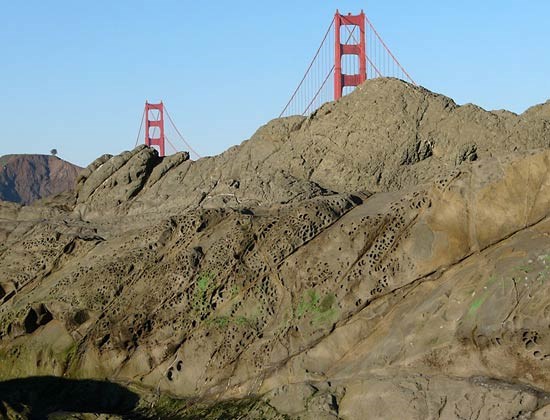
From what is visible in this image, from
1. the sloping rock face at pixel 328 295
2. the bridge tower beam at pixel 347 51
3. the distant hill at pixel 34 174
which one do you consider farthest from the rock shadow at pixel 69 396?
the distant hill at pixel 34 174

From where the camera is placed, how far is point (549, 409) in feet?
28.3

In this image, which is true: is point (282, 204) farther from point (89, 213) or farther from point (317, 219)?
point (89, 213)

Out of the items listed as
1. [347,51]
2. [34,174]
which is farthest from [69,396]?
[34,174]

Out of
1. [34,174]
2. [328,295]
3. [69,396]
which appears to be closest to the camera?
[328,295]

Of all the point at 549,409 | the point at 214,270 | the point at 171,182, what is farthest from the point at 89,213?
the point at 549,409

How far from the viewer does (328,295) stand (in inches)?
456

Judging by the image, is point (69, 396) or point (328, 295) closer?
point (328, 295)

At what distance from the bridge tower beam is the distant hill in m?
81.1

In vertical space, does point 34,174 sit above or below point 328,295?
above

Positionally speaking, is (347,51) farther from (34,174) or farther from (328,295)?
(34,174)

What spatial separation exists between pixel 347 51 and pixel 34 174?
89.2 metres

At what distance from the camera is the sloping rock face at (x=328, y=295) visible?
9688 mm

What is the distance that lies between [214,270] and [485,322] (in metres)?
4.08

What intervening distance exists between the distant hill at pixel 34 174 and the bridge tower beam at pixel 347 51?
81103 millimetres
